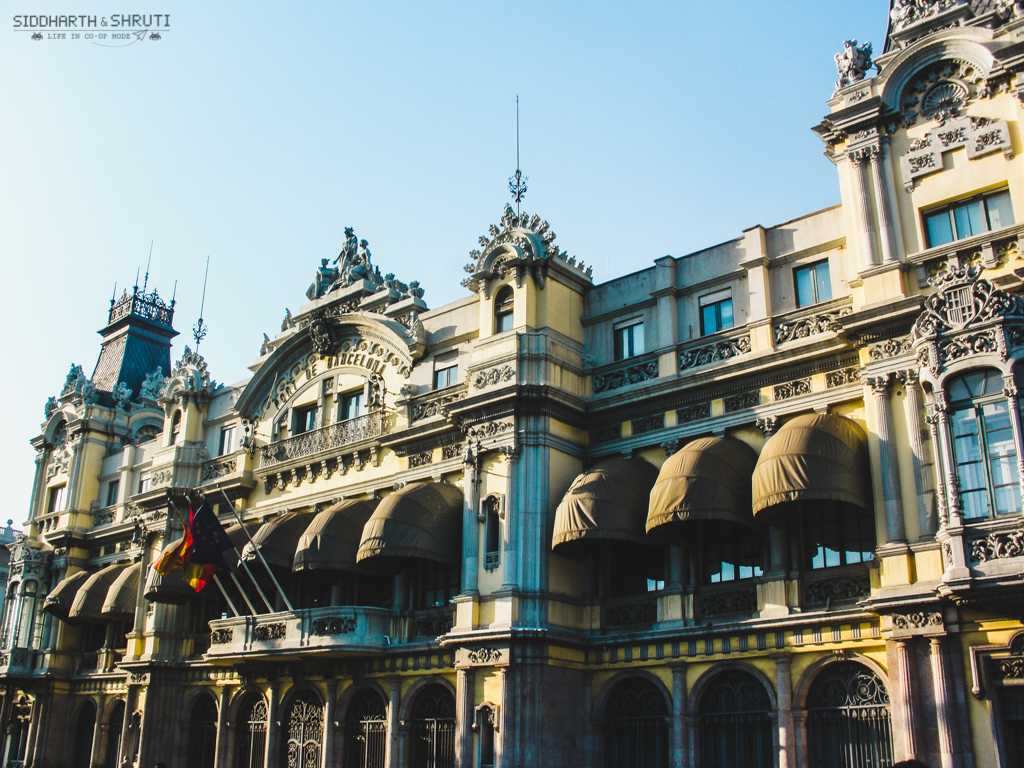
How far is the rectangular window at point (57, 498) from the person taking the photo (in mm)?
46000

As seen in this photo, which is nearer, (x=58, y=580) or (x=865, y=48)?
(x=865, y=48)

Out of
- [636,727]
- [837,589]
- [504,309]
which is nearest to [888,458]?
[837,589]

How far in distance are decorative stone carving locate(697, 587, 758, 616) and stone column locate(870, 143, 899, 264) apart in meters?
7.81

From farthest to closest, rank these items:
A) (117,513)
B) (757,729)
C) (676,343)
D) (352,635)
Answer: (117,513) → (352,635) → (676,343) → (757,729)

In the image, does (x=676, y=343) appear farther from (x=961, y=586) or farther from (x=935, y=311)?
(x=961, y=586)

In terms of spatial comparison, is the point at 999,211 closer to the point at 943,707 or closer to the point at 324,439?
the point at 943,707

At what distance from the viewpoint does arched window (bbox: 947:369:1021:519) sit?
17.9 m

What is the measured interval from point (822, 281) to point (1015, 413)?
6539mm

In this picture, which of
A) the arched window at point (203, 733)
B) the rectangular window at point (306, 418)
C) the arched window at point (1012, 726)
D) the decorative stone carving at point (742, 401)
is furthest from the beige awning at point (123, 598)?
the arched window at point (1012, 726)

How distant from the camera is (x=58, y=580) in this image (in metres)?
43.8

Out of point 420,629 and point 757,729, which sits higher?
point 420,629

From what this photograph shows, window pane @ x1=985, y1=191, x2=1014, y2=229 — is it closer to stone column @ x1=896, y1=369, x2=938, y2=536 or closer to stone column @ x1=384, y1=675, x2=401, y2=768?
stone column @ x1=896, y1=369, x2=938, y2=536

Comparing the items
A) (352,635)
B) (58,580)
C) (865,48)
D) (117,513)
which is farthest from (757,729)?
(58,580)

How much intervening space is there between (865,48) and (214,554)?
2228cm
